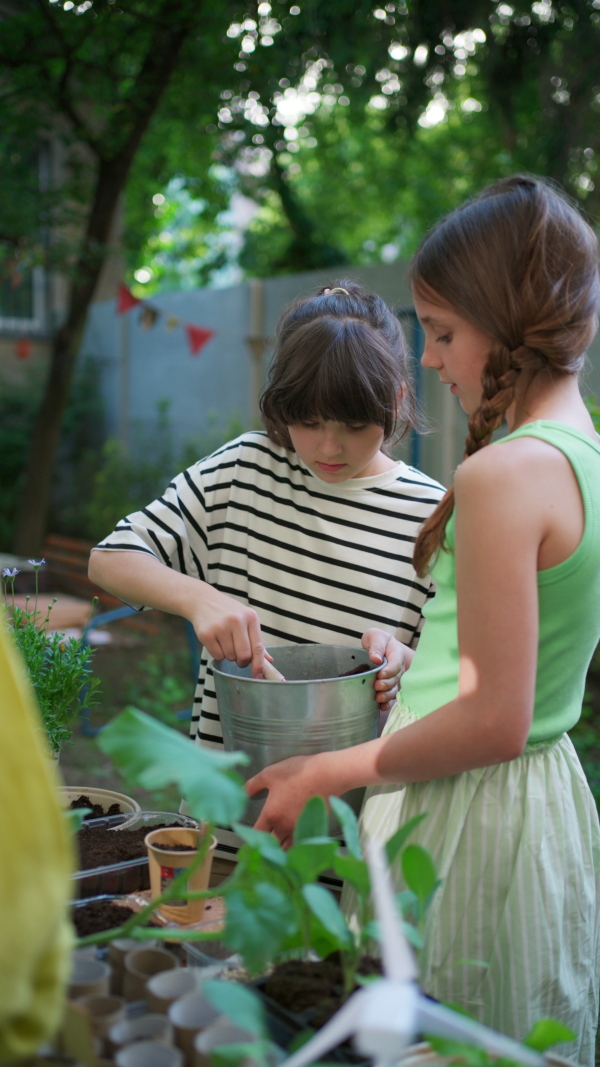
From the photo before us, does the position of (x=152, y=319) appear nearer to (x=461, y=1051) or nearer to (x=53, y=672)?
→ (x=53, y=672)

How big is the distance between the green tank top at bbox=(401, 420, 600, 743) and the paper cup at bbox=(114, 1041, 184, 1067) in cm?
59

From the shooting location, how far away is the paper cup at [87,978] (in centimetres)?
78

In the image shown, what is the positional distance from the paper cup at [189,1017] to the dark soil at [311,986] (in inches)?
2.8

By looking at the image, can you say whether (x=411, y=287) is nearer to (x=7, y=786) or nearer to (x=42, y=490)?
(x=7, y=786)

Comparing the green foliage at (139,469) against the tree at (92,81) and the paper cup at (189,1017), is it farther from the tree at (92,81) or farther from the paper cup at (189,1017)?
the paper cup at (189,1017)

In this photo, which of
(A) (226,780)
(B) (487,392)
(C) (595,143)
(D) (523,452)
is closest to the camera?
(A) (226,780)

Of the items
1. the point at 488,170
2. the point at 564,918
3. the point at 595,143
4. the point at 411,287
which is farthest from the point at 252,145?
the point at 564,918

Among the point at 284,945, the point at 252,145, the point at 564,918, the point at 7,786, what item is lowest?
the point at 564,918

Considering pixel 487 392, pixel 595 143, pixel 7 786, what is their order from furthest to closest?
pixel 595 143
pixel 487 392
pixel 7 786

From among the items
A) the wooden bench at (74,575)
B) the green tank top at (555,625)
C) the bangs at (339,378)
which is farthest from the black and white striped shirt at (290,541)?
the wooden bench at (74,575)

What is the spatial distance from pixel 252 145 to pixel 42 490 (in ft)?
10.8

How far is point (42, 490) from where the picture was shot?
292 inches

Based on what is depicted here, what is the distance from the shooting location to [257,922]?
737 mm

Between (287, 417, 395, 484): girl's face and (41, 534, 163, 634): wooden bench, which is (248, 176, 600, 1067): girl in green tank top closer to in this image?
(287, 417, 395, 484): girl's face
